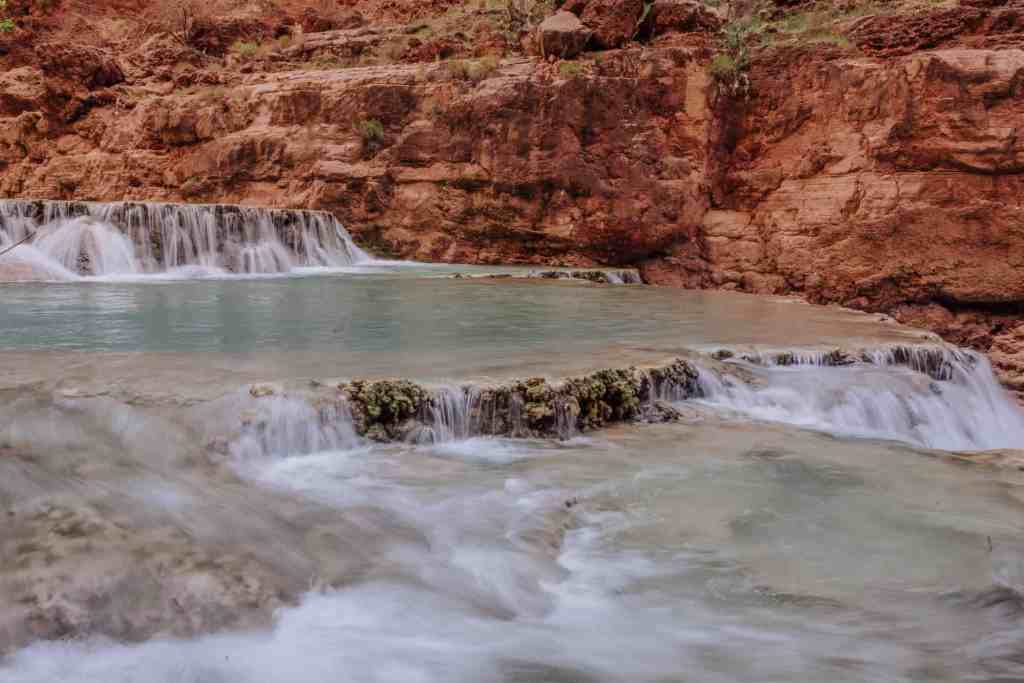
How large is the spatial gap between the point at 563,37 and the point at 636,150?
265cm

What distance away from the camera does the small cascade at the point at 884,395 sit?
505 cm

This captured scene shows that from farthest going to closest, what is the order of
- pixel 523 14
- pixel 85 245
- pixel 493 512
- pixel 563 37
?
pixel 523 14
pixel 563 37
pixel 85 245
pixel 493 512

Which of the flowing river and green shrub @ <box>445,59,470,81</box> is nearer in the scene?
the flowing river

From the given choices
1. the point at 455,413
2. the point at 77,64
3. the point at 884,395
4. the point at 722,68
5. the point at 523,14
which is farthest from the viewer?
the point at 77,64

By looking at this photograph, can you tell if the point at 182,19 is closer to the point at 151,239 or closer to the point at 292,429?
the point at 151,239

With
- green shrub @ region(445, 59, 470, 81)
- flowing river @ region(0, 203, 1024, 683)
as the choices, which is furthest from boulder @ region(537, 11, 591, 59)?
flowing river @ region(0, 203, 1024, 683)

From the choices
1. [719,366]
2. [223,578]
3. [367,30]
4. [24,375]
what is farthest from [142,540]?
[367,30]

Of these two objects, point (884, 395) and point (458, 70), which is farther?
point (458, 70)

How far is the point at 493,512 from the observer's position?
3.26 metres

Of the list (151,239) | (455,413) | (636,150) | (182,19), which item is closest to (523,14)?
(636,150)

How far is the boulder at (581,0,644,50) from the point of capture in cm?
1434

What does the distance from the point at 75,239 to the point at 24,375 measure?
8042mm

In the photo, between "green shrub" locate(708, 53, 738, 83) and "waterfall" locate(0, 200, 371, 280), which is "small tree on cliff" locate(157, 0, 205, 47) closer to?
"waterfall" locate(0, 200, 371, 280)

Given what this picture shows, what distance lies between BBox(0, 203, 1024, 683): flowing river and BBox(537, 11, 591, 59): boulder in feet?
31.2
